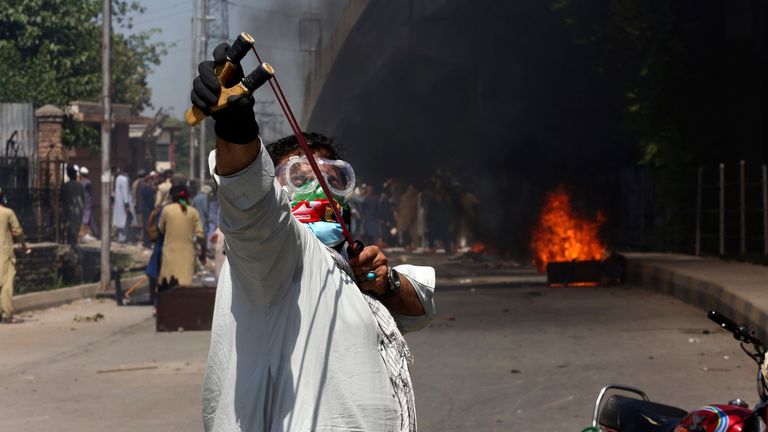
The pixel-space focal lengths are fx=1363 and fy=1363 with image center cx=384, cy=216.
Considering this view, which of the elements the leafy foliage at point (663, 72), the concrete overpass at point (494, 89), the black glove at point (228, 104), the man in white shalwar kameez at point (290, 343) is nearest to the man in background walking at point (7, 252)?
the leafy foliage at point (663, 72)

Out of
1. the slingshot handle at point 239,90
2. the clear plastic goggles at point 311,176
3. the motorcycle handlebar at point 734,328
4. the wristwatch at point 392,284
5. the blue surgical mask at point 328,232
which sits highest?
the slingshot handle at point 239,90

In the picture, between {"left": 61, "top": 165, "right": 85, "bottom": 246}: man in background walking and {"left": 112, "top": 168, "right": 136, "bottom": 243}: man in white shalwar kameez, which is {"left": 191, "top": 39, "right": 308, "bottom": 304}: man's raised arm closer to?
{"left": 61, "top": 165, "right": 85, "bottom": 246}: man in background walking

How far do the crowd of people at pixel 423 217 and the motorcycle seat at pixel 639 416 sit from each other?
27998mm

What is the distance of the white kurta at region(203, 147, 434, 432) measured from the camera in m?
2.98

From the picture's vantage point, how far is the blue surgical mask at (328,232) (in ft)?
10.7

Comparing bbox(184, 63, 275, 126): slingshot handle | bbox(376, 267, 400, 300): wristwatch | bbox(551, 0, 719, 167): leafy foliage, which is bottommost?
bbox(376, 267, 400, 300): wristwatch

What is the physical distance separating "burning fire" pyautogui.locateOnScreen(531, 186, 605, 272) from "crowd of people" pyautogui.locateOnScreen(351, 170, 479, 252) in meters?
8.58

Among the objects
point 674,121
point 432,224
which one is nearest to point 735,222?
point 674,121

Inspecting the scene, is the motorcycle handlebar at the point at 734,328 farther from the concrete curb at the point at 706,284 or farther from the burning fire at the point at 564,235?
the burning fire at the point at 564,235

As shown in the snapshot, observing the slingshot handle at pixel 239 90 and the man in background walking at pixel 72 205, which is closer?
the slingshot handle at pixel 239 90

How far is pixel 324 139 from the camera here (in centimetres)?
353

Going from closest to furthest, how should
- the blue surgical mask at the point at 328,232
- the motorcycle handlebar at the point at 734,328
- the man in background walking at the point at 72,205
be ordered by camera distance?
the blue surgical mask at the point at 328,232 < the motorcycle handlebar at the point at 734,328 < the man in background walking at the point at 72,205

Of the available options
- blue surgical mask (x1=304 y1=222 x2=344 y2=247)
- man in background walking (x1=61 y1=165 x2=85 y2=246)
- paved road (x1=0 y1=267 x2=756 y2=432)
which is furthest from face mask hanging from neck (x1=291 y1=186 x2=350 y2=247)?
man in background walking (x1=61 y1=165 x2=85 y2=246)

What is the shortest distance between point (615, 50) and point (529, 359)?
44.0 feet
